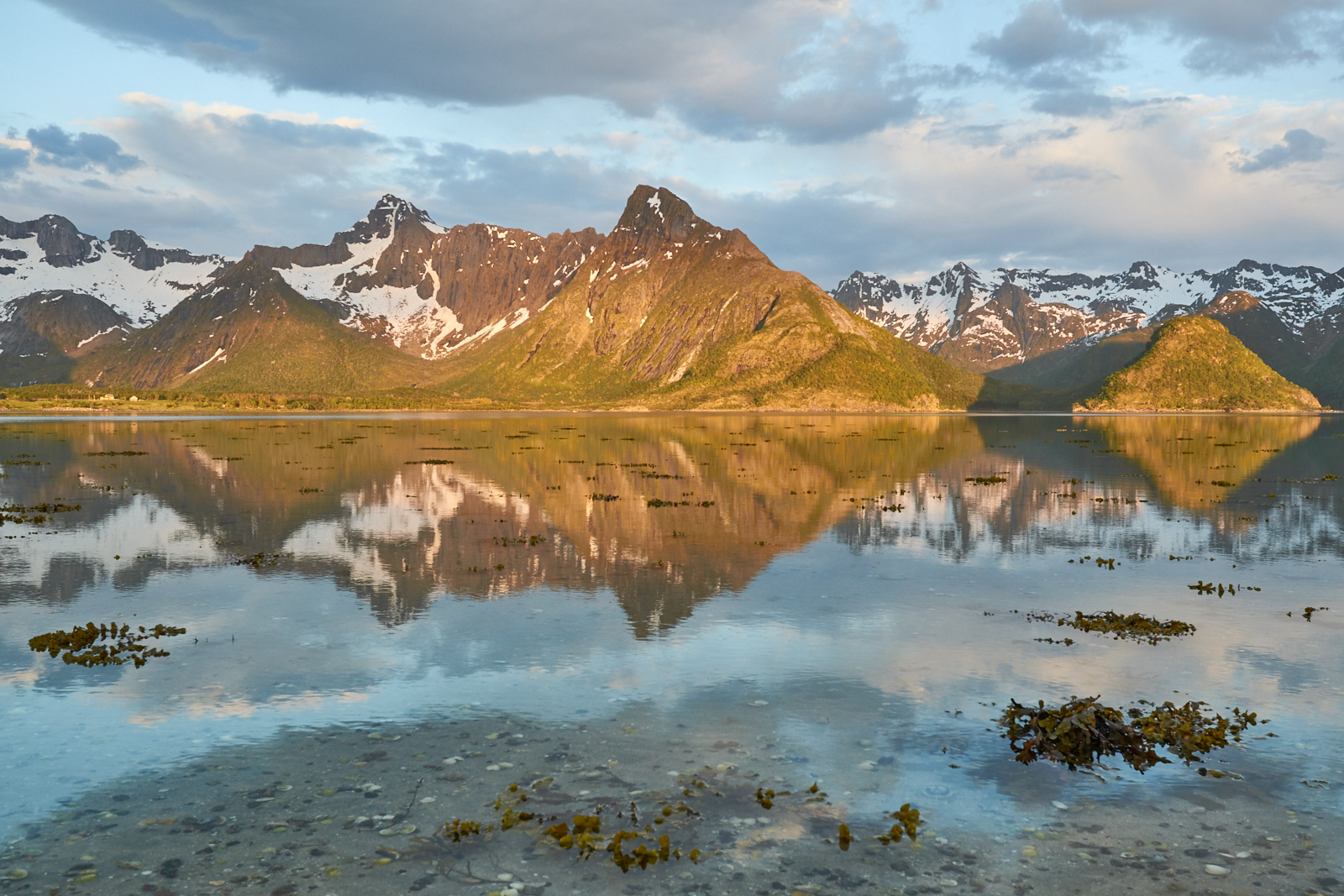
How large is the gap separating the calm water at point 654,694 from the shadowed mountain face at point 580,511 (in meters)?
0.41

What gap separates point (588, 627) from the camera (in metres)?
24.3

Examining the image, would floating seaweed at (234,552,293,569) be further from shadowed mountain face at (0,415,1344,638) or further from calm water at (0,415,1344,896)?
calm water at (0,415,1344,896)

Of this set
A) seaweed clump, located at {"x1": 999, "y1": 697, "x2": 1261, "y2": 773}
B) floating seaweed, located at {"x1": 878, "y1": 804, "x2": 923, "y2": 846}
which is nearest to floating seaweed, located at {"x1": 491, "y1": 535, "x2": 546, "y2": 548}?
seaweed clump, located at {"x1": 999, "y1": 697, "x2": 1261, "y2": 773}

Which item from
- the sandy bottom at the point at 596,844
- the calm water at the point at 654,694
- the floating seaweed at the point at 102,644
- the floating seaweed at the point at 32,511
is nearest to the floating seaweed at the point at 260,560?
the calm water at the point at 654,694

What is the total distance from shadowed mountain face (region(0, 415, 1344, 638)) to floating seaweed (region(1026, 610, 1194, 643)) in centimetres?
924

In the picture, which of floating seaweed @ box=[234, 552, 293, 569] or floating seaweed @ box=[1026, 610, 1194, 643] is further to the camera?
floating seaweed @ box=[234, 552, 293, 569]

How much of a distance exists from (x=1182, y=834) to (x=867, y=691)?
7.05m

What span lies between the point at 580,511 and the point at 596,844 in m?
35.5

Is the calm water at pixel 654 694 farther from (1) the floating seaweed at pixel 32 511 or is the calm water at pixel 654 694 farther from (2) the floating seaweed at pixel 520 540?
(1) the floating seaweed at pixel 32 511

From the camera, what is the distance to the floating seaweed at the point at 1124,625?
23.4 metres

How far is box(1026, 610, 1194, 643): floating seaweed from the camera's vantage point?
923 inches

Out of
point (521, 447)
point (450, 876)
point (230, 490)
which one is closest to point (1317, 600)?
point (450, 876)

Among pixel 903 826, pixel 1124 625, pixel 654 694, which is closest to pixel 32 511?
pixel 654 694

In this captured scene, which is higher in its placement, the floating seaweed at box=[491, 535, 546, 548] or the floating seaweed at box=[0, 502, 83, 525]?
the floating seaweed at box=[491, 535, 546, 548]
